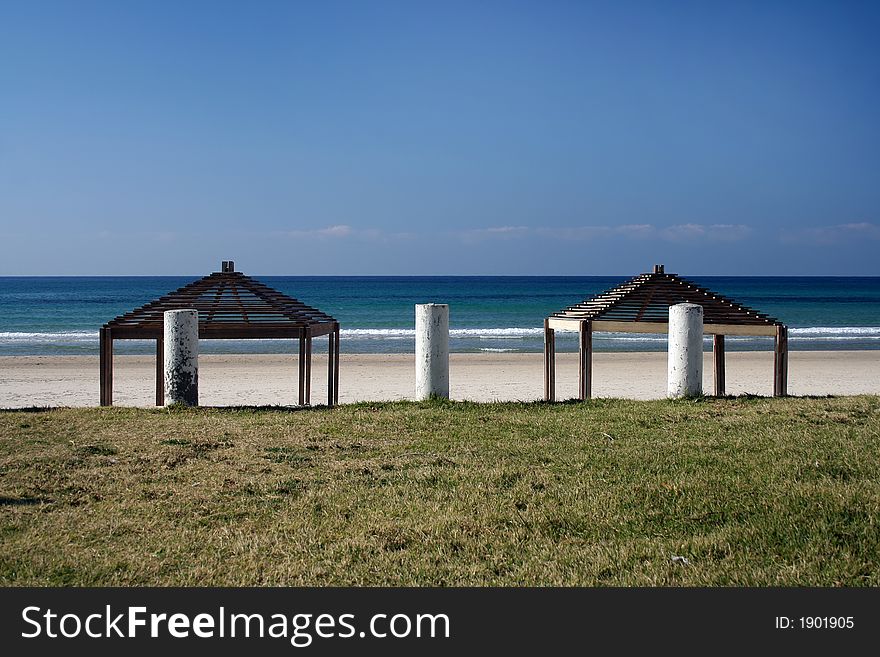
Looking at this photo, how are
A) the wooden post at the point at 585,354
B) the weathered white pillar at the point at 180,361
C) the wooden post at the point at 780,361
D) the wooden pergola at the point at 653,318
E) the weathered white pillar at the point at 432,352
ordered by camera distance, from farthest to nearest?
the wooden post at the point at 585,354 → the wooden pergola at the point at 653,318 → the wooden post at the point at 780,361 → the weathered white pillar at the point at 432,352 → the weathered white pillar at the point at 180,361

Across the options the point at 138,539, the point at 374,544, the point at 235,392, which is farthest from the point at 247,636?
the point at 235,392

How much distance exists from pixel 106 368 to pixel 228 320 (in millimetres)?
1706

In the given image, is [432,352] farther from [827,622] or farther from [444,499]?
[827,622]

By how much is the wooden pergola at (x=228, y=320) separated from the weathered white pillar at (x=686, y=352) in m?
4.37

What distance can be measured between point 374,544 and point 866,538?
9.28 ft

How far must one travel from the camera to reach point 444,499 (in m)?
6.12

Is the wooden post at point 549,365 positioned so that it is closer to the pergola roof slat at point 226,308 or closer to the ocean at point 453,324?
the pergola roof slat at point 226,308

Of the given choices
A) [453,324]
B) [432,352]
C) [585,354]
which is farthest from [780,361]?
[453,324]

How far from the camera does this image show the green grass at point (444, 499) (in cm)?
471

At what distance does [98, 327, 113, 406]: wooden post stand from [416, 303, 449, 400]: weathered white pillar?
4.05 metres

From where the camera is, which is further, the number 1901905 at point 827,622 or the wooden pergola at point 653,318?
the wooden pergola at point 653,318

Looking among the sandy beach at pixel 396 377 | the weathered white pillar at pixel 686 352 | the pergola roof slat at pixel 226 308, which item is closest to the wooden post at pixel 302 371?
the pergola roof slat at pixel 226 308

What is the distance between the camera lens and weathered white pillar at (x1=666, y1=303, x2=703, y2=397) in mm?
10852

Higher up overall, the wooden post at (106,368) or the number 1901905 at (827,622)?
the wooden post at (106,368)
